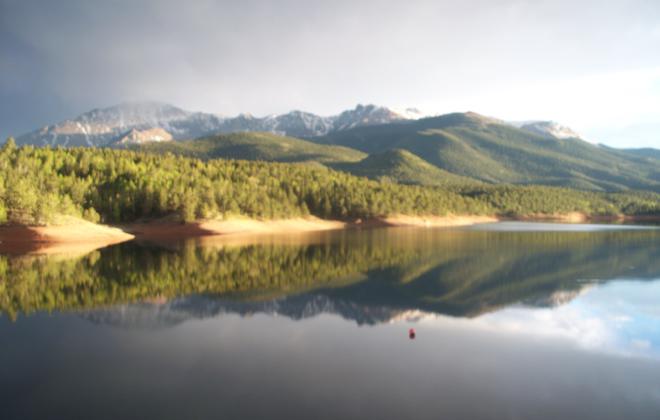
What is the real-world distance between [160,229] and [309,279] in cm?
7017

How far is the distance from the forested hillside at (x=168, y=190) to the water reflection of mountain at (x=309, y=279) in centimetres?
2641

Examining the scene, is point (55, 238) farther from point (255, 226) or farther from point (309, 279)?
point (309, 279)

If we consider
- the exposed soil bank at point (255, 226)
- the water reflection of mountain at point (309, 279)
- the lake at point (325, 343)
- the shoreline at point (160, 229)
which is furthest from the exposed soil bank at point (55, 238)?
the lake at point (325, 343)

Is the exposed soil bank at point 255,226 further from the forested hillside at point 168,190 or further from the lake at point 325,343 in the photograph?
the lake at point 325,343

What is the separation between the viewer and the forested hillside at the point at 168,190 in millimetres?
86375

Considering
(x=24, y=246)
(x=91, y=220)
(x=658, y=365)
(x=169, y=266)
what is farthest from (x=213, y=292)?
(x=91, y=220)

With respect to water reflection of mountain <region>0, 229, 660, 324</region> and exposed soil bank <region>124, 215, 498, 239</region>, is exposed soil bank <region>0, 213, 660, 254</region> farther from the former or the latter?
water reflection of mountain <region>0, 229, 660, 324</region>

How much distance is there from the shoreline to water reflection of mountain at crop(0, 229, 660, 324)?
1447 centimetres

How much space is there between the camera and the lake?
17141 millimetres

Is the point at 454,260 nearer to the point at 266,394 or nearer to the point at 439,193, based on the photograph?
the point at 266,394

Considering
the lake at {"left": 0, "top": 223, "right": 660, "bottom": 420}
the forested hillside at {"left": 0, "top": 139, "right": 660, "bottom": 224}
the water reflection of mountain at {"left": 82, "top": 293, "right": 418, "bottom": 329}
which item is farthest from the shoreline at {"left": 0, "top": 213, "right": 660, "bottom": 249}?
the water reflection of mountain at {"left": 82, "top": 293, "right": 418, "bottom": 329}

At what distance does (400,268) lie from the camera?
52.7 m

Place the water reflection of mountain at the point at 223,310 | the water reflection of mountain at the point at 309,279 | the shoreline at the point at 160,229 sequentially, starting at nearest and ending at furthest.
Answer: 1. the water reflection of mountain at the point at 223,310
2. the water reflection of mountain at the point at 309,279
3. the shoreline at the point at 160,229

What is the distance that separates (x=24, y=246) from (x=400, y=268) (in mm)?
58516
